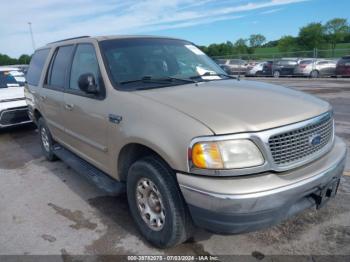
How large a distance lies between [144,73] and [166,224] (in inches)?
63.8

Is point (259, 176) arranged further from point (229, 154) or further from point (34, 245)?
point (34, 245)

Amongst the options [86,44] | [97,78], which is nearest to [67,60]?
[86,44]

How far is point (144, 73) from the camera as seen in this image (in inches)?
142

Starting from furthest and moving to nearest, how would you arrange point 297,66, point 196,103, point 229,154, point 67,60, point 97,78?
point 297,66
point 67,60
point 97,78
point 196,103
point 229,154

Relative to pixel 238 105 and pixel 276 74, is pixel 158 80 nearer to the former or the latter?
pixel 238 105

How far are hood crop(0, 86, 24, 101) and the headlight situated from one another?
6.70 metres

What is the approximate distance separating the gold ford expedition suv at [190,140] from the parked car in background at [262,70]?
2353 cm

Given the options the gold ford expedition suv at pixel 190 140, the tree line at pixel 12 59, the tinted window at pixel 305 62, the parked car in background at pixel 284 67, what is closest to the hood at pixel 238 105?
the gold ford expedition suv at pixel 190 140

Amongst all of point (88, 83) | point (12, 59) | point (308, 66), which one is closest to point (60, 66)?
point (88, 83)

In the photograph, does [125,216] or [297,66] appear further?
[297,66]

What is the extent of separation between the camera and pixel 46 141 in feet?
18.9

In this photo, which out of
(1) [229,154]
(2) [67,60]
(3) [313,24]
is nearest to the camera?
(1) [229,154]

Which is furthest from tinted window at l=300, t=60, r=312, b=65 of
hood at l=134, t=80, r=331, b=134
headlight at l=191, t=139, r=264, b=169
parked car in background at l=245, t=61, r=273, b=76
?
headlight at l=191, t=139, r=264, b=169

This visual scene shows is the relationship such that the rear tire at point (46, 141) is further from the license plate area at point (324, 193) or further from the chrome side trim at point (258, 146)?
the license plate area at point (324, 193)
